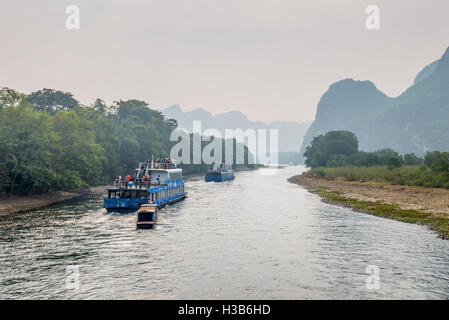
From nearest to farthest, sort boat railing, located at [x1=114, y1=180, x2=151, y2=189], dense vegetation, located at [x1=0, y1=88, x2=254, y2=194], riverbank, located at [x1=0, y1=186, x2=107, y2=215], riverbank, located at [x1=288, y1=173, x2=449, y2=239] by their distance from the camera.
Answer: riverbank, located at [x1=288, y1=173, x2=449, y2=239], riverbank, located at [x1=0, y1=186, x2=107, y2=215], boat railing, located at [x1=114, y1=180, x2=151, y2=189], dense vegetation, located at [x1=0, y1=88, x2=254, y2=194]

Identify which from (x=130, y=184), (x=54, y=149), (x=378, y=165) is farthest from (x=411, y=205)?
(x=378, y=165)

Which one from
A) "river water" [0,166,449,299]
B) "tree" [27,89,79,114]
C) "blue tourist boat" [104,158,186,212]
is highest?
"tree" [27,89,79,114]

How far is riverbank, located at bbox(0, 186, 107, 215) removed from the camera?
173 feet

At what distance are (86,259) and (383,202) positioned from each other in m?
49.4

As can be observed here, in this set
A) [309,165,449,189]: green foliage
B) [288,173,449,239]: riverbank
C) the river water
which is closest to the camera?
the river water

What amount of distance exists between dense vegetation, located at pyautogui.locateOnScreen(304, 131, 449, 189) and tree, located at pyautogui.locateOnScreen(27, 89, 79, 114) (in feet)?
378

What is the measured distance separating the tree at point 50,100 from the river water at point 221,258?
118m

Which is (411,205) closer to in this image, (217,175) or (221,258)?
(221,258)

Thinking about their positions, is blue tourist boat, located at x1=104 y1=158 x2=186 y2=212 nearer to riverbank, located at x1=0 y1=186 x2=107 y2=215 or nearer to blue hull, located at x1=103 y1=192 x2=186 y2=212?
blue hull, located at x1=103 y1=192 x2=186 y2=212

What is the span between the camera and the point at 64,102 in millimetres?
151375

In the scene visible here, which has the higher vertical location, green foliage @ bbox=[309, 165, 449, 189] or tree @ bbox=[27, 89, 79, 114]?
tree @ bbox=[27, 89, 79, 114]

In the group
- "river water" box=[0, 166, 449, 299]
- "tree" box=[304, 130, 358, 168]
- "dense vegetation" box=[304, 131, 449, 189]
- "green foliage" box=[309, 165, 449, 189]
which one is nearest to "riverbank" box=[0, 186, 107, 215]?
"river water" box=[0, 166, 449, 299]

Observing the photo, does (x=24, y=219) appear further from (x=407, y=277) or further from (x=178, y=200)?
(x=407, y=277)
